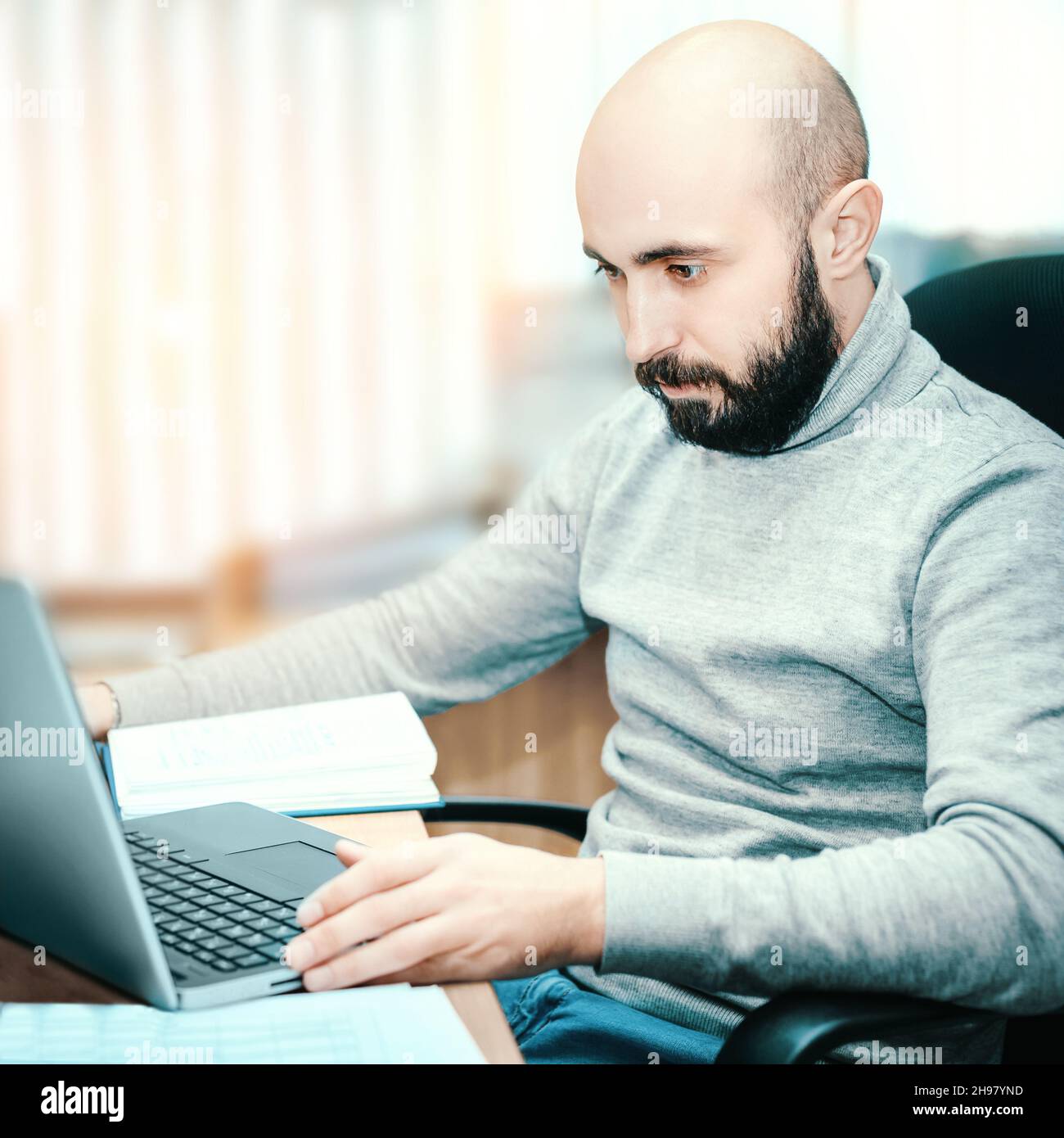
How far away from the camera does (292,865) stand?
0.73m

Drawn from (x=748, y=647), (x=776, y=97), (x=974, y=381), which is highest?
(x=776, y=97)

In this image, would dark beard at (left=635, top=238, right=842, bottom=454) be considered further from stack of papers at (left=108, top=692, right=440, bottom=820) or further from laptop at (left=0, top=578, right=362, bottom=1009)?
laptop at (left=0, top=578, right=362, bottom=1009)

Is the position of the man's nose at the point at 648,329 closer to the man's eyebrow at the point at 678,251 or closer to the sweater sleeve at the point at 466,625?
the man's eyebrow at the point at 678,251

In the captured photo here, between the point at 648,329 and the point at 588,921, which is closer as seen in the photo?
the point at 588,921

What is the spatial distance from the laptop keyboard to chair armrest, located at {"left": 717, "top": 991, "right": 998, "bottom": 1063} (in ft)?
0.86

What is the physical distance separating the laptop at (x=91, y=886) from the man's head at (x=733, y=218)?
1.76ft

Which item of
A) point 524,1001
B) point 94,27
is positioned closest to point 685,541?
point 524,1001

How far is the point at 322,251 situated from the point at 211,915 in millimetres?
1356

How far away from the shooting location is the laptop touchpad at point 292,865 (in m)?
0.69

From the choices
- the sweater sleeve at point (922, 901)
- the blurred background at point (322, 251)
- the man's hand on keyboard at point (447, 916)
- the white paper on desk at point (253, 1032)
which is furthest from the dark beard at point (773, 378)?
the blurred background at point (322, 251)

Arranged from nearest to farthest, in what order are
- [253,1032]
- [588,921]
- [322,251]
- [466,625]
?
[253,1032] < [588,921] < [466,625] < [322,251]

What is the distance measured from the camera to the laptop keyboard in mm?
602

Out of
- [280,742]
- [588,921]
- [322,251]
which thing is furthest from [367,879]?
[322,251]

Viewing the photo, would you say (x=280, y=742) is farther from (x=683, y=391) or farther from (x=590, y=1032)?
(x=683, y=391)
